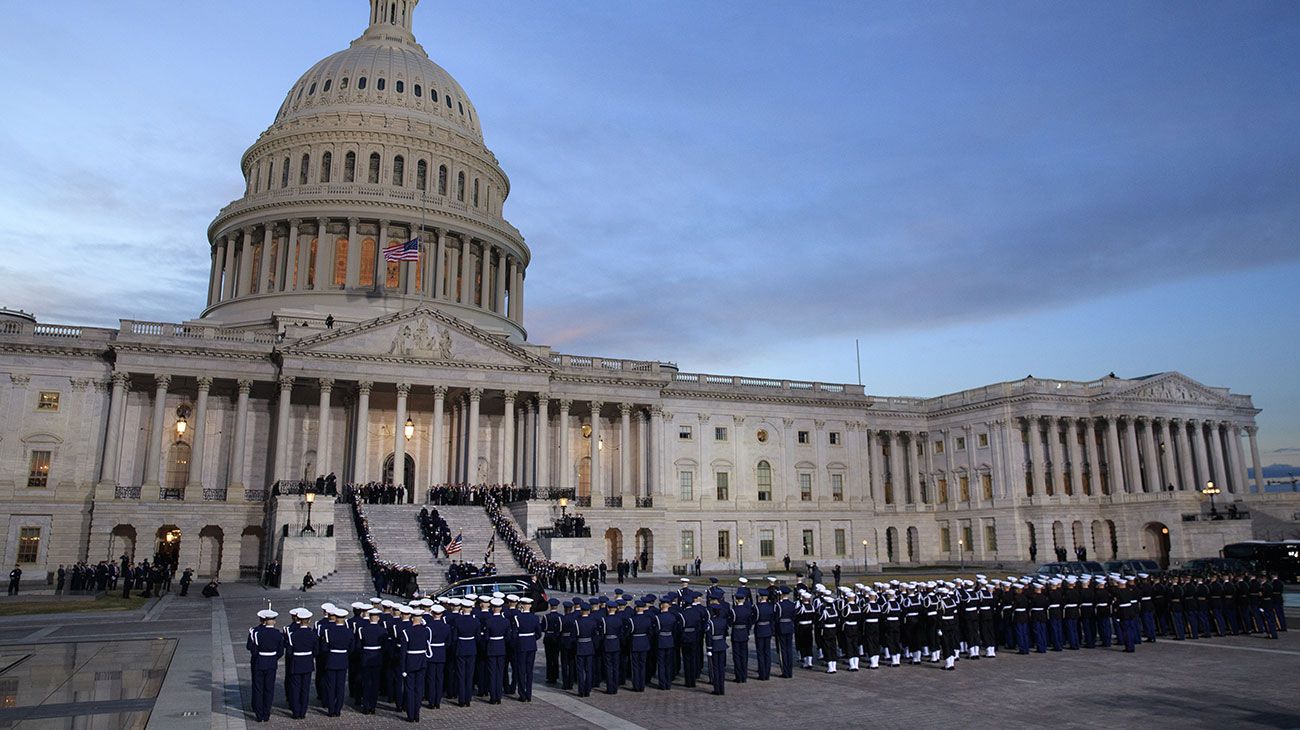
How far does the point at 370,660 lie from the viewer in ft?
53.1

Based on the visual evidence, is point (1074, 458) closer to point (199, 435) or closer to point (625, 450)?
point (625, 450)

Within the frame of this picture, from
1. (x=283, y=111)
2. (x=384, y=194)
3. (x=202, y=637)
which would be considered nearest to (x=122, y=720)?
(x=202, y=637)

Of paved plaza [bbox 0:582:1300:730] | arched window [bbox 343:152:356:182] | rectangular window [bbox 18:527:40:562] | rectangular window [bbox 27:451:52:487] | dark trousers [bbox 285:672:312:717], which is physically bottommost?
paved plaza [bbox 0:582:1300:730]

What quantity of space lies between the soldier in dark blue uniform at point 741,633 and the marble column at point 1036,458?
208ft

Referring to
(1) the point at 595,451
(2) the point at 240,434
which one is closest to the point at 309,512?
(2) the point at 240,434

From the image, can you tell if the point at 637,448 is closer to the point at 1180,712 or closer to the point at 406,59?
the point at 406,59

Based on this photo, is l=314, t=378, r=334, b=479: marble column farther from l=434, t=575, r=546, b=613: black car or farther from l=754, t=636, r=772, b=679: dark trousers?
l=754, t=636, r=772, b=679: dark trousers

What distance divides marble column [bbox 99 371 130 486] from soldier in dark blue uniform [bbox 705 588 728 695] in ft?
151

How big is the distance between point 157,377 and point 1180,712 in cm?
5518

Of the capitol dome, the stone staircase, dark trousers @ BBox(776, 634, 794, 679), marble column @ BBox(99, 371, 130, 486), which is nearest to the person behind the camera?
dark trousers @ BBox(776, 634, 794, 679)

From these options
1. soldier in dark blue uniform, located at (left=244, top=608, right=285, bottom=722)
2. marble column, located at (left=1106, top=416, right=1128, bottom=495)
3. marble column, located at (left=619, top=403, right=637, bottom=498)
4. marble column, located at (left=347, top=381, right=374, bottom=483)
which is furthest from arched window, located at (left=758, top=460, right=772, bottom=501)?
soldier in dark blue uniform, located at (left=244, top=608, right=285, bottom=722)

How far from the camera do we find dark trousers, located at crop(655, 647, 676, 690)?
62.1ft

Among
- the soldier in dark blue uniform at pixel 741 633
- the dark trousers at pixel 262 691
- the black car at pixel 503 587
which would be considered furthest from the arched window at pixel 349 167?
the dark trousers at pixel 262 691

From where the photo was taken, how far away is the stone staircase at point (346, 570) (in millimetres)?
40906
